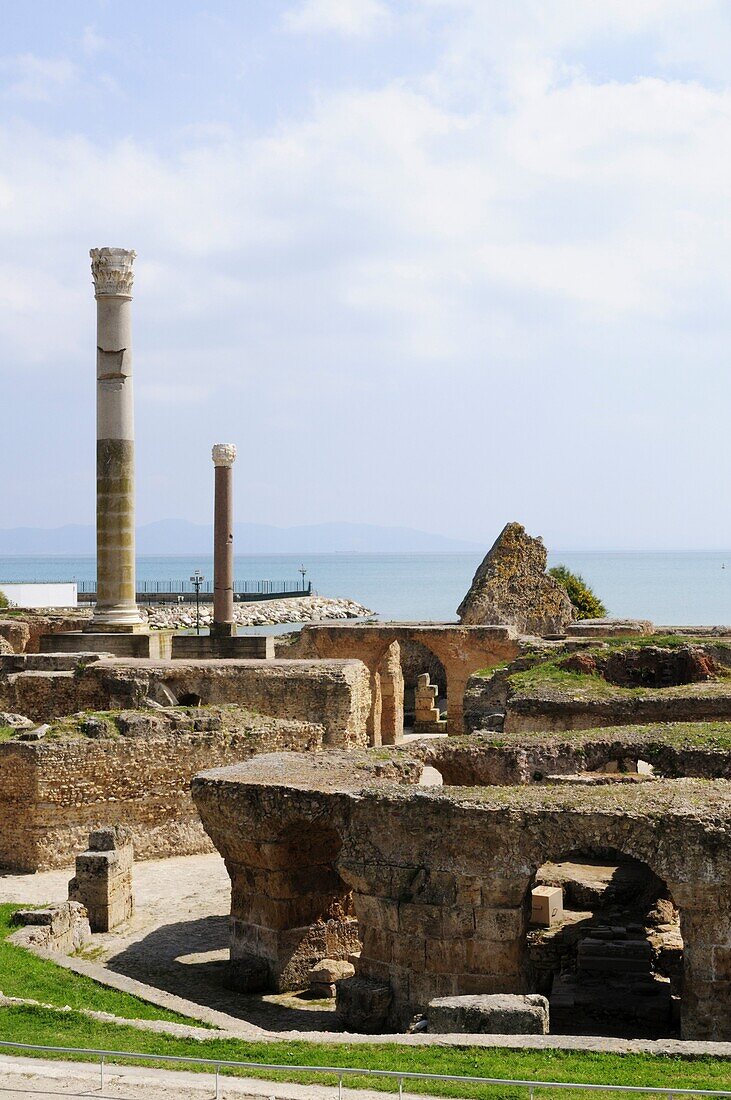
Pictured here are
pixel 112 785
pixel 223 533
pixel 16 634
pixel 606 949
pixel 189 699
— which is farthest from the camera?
pixel 16 634

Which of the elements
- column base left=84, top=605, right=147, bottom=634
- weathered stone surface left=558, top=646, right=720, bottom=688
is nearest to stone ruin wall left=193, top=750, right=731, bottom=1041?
weathered stone surface left=558, top=646, right=720, bottom=688

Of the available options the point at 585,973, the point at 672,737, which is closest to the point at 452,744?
the point at 672,737

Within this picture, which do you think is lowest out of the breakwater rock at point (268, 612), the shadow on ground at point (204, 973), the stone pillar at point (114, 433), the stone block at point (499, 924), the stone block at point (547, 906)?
the shadow on ground at point (204, 973)

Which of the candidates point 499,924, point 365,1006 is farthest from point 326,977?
point 499,924

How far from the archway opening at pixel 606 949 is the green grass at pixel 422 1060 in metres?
2.65

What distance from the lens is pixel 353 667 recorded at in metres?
24.2

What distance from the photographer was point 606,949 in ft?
44.7

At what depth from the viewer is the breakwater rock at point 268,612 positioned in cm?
6819

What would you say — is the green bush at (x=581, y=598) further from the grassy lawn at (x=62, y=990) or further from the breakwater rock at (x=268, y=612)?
the grassy lawn at (x=62, y=990)

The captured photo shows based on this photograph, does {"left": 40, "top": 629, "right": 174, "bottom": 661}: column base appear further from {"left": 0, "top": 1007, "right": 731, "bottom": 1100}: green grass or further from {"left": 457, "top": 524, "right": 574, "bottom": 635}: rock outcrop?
{"left": 0, "top": 1007, "right": 731, "bottom": 1100}: green grass

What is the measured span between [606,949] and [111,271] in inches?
664

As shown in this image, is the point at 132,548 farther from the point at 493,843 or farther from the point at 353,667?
the point at 493,843

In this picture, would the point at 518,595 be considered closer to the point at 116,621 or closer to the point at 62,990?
the point at 116,621

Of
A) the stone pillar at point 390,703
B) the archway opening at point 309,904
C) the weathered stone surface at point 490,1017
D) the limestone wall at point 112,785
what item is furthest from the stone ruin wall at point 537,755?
the stone pillar at point 390,703
